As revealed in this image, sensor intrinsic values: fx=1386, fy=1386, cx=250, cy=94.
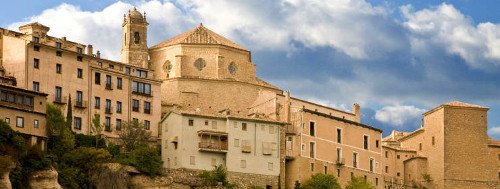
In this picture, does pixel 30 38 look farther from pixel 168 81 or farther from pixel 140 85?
pixel 168 81

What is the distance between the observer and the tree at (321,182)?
8912 cm

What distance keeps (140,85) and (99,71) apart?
3.69 m

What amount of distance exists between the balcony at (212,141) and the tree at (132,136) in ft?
11.7

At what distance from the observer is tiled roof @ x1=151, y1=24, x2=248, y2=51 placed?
101425 mm

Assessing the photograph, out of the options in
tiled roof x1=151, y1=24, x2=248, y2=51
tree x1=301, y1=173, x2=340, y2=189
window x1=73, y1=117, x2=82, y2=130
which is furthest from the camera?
tiled roof x1=151, y1=24, x2=248, y2=51

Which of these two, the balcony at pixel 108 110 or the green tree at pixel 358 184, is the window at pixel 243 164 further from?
the balcony at pixel 108 110

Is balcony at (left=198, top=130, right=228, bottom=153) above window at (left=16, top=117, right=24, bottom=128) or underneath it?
underneath

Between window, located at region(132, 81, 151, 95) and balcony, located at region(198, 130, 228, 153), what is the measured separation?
17.0ft

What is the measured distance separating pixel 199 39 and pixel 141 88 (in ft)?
41.6

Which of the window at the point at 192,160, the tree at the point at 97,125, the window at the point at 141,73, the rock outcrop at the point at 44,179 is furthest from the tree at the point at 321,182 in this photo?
the rock outcrop at the point at 44,179

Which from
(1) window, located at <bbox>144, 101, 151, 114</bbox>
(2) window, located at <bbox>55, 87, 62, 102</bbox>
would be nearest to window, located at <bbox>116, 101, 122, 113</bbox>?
(1) window, located at <bbox>144, 101, 151, 114</bbox>

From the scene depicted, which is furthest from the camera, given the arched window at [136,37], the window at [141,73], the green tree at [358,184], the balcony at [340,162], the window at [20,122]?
the arched window at [136,37]

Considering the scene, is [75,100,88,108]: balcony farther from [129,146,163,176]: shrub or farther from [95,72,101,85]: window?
[129,146,163,176]: shrub

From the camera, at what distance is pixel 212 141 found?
87.9m
